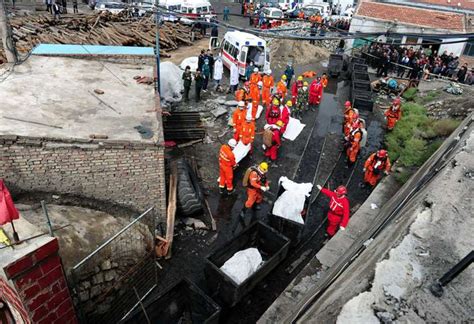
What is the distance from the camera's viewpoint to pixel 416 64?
20281 millimetres

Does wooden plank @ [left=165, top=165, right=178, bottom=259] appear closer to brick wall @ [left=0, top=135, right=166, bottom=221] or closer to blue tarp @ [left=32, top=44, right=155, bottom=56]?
brick wall @ [left=0, top=135, right=166, bottom=221]

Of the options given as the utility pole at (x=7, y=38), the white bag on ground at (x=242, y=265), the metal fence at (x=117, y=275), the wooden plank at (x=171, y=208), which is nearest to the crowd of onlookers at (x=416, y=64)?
the wooden plank at (x=171, y=208)

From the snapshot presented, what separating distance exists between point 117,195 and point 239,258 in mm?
2953

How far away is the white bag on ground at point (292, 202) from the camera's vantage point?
27.8 ft

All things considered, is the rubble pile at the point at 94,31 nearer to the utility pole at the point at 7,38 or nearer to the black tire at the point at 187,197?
the utility pole at the point at 7,38

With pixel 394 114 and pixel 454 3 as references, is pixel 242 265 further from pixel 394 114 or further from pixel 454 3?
pixel 454 3

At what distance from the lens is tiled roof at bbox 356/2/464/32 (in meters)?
24.0

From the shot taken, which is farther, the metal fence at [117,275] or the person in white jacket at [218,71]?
the person in white jacket at [218,71]

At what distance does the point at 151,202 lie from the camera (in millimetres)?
8227

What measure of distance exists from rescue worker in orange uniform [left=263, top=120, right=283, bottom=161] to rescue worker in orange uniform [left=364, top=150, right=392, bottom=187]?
9.22 feet

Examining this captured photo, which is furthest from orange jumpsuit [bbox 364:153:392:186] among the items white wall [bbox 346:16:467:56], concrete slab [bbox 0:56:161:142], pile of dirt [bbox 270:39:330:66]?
white wall [bbox 346:16:467:56]

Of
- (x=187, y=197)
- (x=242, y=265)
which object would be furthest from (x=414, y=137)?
(x=242, y=265)

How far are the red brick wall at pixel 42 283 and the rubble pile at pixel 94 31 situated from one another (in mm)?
16955

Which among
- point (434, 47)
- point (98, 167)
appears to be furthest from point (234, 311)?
point (434, 47)
